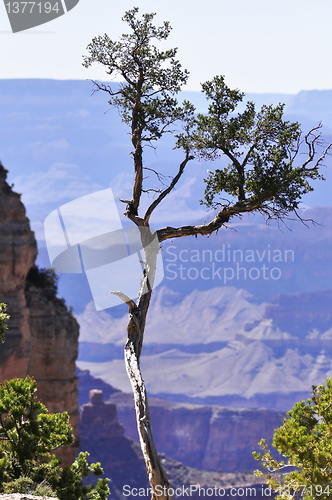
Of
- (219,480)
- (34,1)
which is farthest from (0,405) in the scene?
(219,480)

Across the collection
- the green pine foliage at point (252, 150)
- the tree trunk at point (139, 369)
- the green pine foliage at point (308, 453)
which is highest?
the green pine foliage at point (252, 150)

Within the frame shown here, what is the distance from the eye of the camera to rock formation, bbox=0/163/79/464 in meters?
52.2

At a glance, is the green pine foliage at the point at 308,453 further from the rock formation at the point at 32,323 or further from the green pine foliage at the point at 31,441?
the rock formation at the point at 32,323

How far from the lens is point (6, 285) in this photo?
171 feet

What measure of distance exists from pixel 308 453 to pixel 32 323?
42.7 m

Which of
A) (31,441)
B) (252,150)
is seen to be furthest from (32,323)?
(252,150)

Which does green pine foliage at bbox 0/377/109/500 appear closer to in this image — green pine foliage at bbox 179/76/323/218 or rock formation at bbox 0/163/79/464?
green pine foliage at bbox 179/76/323/218

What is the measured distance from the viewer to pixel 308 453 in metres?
15.5

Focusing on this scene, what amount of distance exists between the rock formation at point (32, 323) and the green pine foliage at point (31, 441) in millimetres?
34463

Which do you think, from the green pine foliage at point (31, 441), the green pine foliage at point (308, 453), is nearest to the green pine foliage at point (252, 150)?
the green pine foliage at point (308, 453)

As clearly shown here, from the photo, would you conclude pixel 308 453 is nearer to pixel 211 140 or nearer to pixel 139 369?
pixel 139 369

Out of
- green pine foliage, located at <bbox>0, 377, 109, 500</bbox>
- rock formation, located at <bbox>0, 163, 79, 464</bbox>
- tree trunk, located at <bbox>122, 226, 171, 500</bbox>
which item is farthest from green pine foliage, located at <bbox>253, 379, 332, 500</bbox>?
rock formation, located at <bbox>0, 163, 79, 464</bbox>

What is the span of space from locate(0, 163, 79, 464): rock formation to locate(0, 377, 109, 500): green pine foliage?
34.5 meters

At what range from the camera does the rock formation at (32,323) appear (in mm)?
52156
